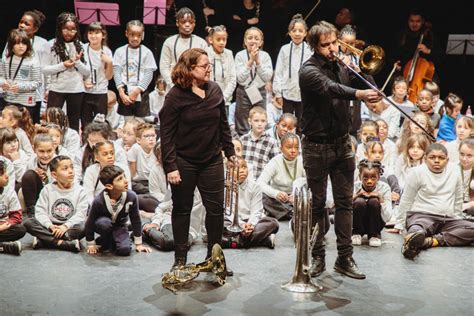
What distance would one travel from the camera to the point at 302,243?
438 cm

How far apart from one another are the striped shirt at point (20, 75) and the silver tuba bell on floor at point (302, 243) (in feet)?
Answer: 12.2

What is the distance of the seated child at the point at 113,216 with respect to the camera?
517 cm

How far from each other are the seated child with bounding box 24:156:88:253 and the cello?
486 cm

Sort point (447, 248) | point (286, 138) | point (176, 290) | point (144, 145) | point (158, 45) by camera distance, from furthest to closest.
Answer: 1. point (158, 45)
2. point (144, 145)
3. point (286, 138)
4. point (447, 248)
5. point (176, 290)

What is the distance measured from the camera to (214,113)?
14.5 ft

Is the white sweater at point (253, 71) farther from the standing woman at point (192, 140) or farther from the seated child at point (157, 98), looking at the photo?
the standing woman at point (192, 140)

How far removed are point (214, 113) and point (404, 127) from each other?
11.0 ft

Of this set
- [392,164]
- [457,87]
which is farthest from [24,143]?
[457,87]

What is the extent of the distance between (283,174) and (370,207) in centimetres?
95

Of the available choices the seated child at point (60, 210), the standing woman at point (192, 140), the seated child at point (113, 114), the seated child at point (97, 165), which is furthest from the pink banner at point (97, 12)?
the standing woman at point (192, 140)

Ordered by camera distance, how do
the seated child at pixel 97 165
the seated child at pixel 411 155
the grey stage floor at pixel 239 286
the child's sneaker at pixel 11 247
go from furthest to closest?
the seated child at pixel 411 155
the seated child at pixel 97 165
the child's sneaker at pixel 11 247
the grey stage floor at pixel 239 286

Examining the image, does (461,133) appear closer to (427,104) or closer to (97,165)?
(427,104)

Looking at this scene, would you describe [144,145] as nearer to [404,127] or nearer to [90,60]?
[90,60]

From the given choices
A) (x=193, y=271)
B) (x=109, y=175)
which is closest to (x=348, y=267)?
(x=193, y=271)
